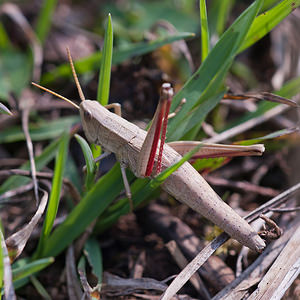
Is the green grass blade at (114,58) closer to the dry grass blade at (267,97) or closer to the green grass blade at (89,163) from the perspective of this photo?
the dry grass blade at (267,97)

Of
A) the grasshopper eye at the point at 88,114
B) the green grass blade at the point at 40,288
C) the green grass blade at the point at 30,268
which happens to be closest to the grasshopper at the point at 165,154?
the grasshopper eye at the point at 88,114

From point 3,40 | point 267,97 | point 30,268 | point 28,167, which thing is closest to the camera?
point 30,268

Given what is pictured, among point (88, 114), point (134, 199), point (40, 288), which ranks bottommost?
point (40, 288)

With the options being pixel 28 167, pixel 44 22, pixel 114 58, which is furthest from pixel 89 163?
pixel 44 22

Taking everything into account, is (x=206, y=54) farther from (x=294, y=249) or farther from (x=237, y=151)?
(x=294, y=249)

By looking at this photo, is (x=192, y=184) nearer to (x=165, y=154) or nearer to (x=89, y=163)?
(x=165, y=154)

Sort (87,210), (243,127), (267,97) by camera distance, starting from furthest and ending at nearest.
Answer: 1. (243,127)
2. (267,97)
3. (87,210)

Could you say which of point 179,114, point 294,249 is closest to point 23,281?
point 179,114
